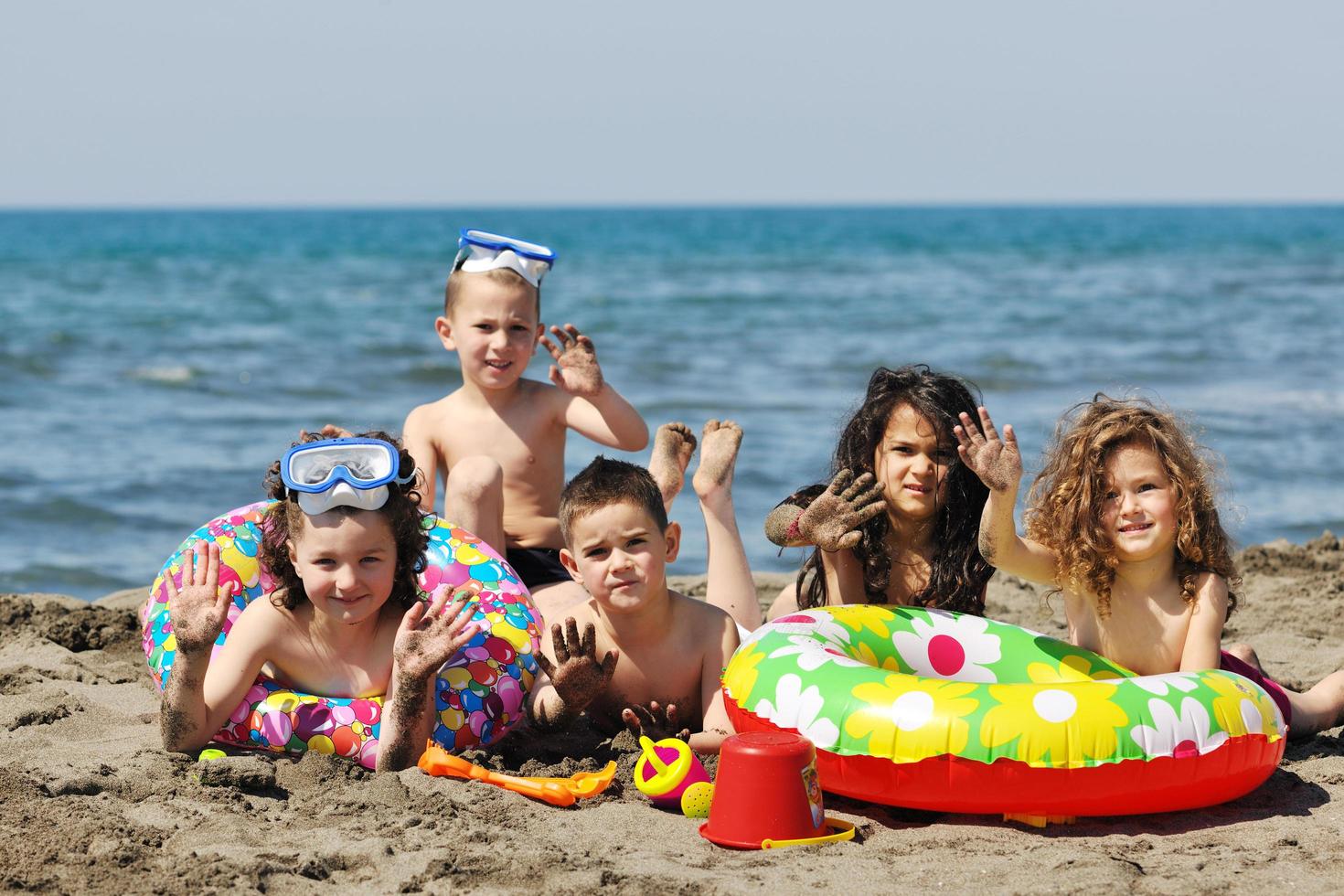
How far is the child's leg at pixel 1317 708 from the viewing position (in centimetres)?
455

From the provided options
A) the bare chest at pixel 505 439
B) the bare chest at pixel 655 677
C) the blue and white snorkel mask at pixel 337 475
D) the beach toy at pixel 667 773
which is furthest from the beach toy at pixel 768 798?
the bare chest at pixel 505 439

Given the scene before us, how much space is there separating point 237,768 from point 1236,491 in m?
6.98

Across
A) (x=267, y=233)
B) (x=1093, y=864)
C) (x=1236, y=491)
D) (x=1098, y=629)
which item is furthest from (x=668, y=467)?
(x=267, y=233)

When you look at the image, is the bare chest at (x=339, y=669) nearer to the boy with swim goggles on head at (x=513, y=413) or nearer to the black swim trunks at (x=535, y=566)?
the boy with swim goggles on head at (x=513, y=413)

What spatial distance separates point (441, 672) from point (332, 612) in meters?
0.41

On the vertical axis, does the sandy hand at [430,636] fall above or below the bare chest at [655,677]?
above

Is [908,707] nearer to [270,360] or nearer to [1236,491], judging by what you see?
[1236,491]

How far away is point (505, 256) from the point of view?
5715 millimetres

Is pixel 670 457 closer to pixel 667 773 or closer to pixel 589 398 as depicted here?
pixel 589 398

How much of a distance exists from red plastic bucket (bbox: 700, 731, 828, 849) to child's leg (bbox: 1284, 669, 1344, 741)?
5.98 ft

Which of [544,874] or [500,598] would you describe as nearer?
[544,874]

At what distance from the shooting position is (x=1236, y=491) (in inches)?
356

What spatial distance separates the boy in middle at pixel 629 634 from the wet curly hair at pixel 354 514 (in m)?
0.47

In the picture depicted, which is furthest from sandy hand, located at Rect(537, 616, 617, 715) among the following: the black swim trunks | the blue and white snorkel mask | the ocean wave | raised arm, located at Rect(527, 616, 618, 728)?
the ocean wave
